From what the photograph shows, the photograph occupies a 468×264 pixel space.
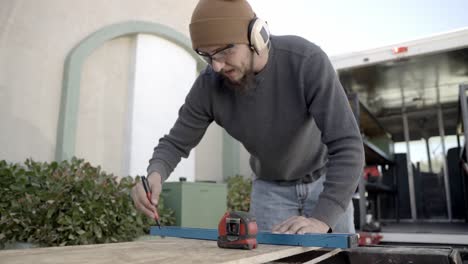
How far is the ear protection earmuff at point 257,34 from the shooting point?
157cm

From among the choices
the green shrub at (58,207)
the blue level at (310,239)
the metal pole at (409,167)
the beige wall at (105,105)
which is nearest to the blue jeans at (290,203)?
the blue level at (310,239)

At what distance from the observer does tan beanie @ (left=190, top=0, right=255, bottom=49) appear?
1540mm

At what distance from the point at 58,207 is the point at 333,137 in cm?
241

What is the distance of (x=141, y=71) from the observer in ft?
16.6

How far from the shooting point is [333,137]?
60.8 inches

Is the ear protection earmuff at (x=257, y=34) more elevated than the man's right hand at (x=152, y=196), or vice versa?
the ear protection earmuff at (x=257, y=34)

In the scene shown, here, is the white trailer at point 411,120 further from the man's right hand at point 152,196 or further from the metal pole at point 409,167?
the man's right hand at point 152,196

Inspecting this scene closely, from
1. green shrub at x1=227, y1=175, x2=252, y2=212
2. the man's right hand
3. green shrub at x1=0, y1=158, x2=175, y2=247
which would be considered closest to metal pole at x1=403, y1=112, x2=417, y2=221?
green shrub at x1=227, y1=175, x2=252, y2=212

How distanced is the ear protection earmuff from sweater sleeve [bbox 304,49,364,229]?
230mm

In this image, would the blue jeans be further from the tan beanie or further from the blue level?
the tan beanie

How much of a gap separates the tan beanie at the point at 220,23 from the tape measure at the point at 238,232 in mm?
694

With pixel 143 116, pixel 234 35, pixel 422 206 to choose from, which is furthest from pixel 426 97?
pixel 234 35

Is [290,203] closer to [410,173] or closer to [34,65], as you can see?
[34,65]

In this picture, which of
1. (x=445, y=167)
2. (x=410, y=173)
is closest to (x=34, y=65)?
(x=410, y=173)
